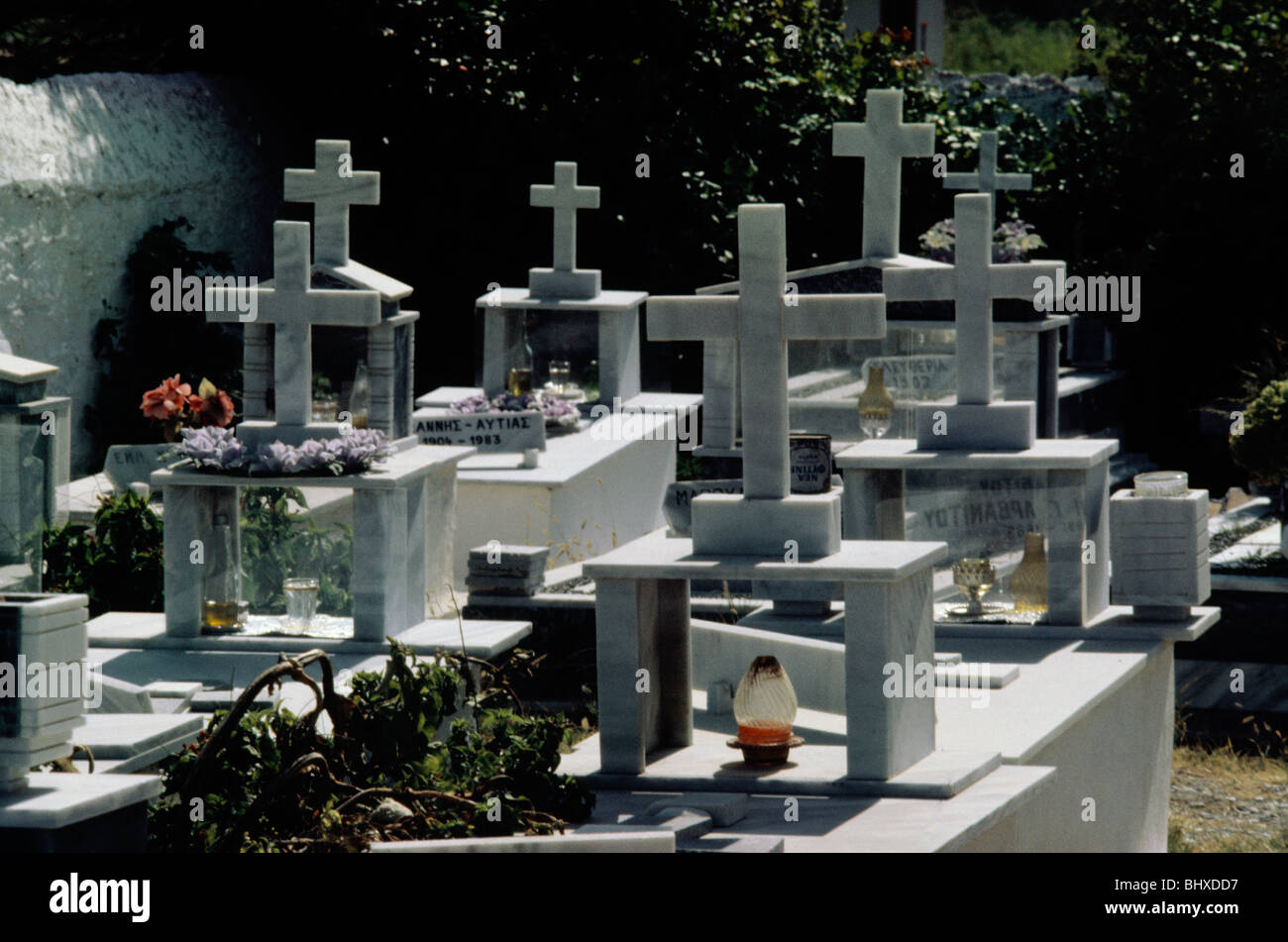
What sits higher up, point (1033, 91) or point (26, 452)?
point (1033, 91)

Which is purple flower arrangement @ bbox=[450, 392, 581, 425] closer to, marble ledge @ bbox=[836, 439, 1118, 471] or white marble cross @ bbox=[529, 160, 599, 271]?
white marble cross @ bbox=[529, 160, 599, 271]

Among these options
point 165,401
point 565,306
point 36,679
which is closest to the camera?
point 36,679

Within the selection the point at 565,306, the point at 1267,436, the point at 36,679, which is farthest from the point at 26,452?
the point at 1267,436

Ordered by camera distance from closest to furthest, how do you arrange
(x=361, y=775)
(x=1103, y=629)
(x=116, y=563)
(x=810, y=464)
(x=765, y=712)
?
1. (x=361, y=775)
2. (x=765, y=712)
3. (x=810, y=464)
4. (x=1103, y=629)
5. (x=116, y=563)

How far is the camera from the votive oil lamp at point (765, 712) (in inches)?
230

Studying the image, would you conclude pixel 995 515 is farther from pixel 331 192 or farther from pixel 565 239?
pixel 565 239

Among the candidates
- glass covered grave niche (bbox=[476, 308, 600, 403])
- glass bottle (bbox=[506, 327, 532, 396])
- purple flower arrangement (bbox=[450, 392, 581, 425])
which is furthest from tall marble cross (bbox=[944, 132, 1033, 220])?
purple flower arrangement (bbox=[450, 392, 581, 425])

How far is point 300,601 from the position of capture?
7.74 meters

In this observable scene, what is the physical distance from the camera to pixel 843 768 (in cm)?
582

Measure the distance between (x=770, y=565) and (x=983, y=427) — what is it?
9.80 ft

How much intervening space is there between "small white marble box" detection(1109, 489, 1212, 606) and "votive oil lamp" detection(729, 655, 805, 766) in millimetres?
2633

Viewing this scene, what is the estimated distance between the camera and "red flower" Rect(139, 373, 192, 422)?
32.8ft
